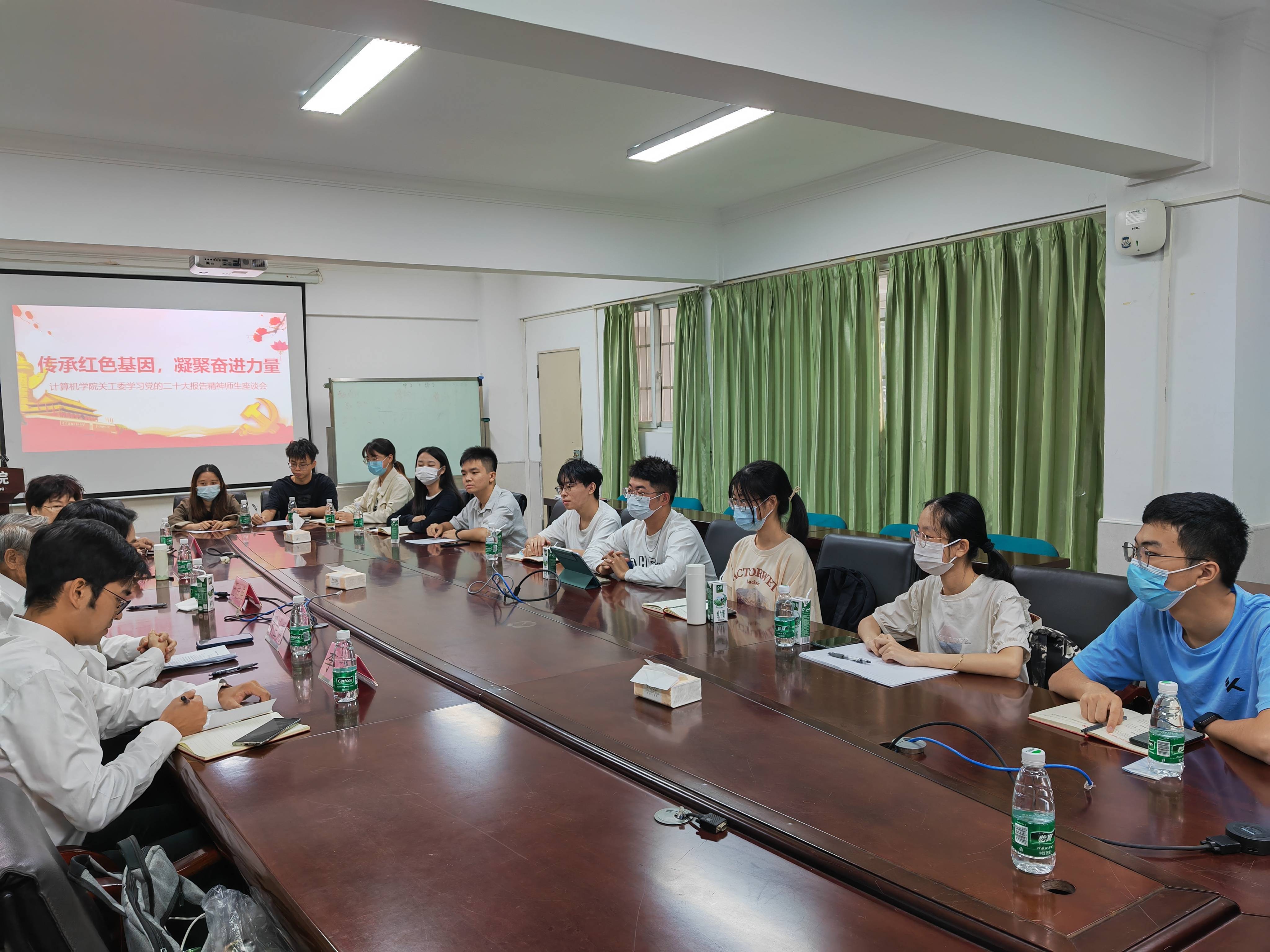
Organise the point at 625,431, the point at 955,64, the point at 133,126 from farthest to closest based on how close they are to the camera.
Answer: the point at 625,431 < the point at 133,126 < the point at 955,64

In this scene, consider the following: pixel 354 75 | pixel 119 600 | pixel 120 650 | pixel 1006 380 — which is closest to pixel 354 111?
pixel 354 75

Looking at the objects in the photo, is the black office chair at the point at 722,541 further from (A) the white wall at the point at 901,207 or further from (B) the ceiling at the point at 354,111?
(A) the white wall at the point at 901,207

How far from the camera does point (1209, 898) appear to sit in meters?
1.13

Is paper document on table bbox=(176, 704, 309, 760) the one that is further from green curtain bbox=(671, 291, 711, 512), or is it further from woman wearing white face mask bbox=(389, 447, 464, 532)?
green curtain bbox=(671, 291, 711, 512)

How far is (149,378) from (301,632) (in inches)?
214

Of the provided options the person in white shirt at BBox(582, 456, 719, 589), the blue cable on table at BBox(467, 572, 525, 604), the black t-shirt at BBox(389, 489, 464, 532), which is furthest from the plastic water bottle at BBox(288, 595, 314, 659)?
the black t-shirt at BBox(389, 489, 464, 532)

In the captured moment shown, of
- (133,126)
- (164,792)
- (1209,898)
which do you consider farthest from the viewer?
(133,126)

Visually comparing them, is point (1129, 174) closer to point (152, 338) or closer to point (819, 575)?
point (819, 575)

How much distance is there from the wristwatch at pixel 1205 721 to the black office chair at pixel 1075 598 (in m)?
0.70

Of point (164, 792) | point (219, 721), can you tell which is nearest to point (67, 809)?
point (219, 721)

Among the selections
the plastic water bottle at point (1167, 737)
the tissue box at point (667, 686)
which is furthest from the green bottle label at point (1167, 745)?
the tissue box at point (667, 686)

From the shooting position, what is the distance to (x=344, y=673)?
6.50 feet

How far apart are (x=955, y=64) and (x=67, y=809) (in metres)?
3.04

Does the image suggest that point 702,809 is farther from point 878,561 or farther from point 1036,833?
point 878,561
